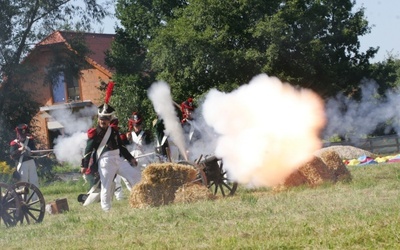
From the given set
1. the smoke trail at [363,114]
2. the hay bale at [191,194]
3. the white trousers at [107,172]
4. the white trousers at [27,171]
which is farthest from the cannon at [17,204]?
the smoke trail at [363,114]

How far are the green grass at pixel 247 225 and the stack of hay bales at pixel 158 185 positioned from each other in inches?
15.6

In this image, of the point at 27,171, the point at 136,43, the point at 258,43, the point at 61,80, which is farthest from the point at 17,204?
the point at 136,43

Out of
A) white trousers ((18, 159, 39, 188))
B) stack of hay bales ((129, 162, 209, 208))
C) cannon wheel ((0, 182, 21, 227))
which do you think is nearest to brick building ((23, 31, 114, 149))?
white trousers ((18, 159, 39, 188))

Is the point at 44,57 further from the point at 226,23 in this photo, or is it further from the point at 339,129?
the point at 339,129

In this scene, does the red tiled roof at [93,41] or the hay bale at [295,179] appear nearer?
the hay bale at [295,179]

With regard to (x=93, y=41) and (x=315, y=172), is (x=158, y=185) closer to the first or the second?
(x=315, y=172)

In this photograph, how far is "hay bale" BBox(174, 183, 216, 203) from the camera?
14.1 m

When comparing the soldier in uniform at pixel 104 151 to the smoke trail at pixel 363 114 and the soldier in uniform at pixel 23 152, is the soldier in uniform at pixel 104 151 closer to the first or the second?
the soldier in uniform at pixel 23 152

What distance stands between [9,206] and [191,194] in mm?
2924

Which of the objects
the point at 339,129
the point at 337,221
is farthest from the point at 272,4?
the point at 337,221

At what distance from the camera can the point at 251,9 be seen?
101 feet

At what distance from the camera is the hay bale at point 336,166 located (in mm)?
15758

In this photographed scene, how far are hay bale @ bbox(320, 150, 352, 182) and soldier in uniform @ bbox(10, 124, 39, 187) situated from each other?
6.02 m

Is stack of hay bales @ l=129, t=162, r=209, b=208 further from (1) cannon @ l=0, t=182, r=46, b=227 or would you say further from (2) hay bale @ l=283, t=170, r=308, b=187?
(2) hay bale @ l=283, t=170, r=308, b=187
